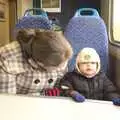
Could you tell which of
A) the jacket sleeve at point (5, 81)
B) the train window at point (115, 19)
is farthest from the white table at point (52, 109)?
the train window at point (115, 19)

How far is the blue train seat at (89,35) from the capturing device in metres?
2.09

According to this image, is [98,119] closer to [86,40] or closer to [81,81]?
[81,81]

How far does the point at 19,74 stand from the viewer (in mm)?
1491

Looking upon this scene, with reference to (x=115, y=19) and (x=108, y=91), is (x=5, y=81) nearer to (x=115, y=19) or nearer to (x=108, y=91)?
(x=108, y=91)

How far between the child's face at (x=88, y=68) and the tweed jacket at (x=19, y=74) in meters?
0.26

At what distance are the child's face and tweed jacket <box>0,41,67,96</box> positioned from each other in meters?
0.26

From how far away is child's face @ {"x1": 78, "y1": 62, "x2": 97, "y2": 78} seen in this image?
1.78m

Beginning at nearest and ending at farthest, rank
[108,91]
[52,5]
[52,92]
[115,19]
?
[52,92] < [108,91] < [115,19] < [52,5]

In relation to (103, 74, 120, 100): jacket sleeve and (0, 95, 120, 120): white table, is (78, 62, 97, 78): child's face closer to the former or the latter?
(103, 74, 120, 100): jacket sleeve

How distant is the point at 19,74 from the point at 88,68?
0.49m

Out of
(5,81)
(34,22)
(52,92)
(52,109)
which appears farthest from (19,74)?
(34,22)

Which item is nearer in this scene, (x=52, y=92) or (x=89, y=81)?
(x=52, y=92)

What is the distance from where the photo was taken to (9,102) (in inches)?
47.3

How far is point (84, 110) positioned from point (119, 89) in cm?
87
